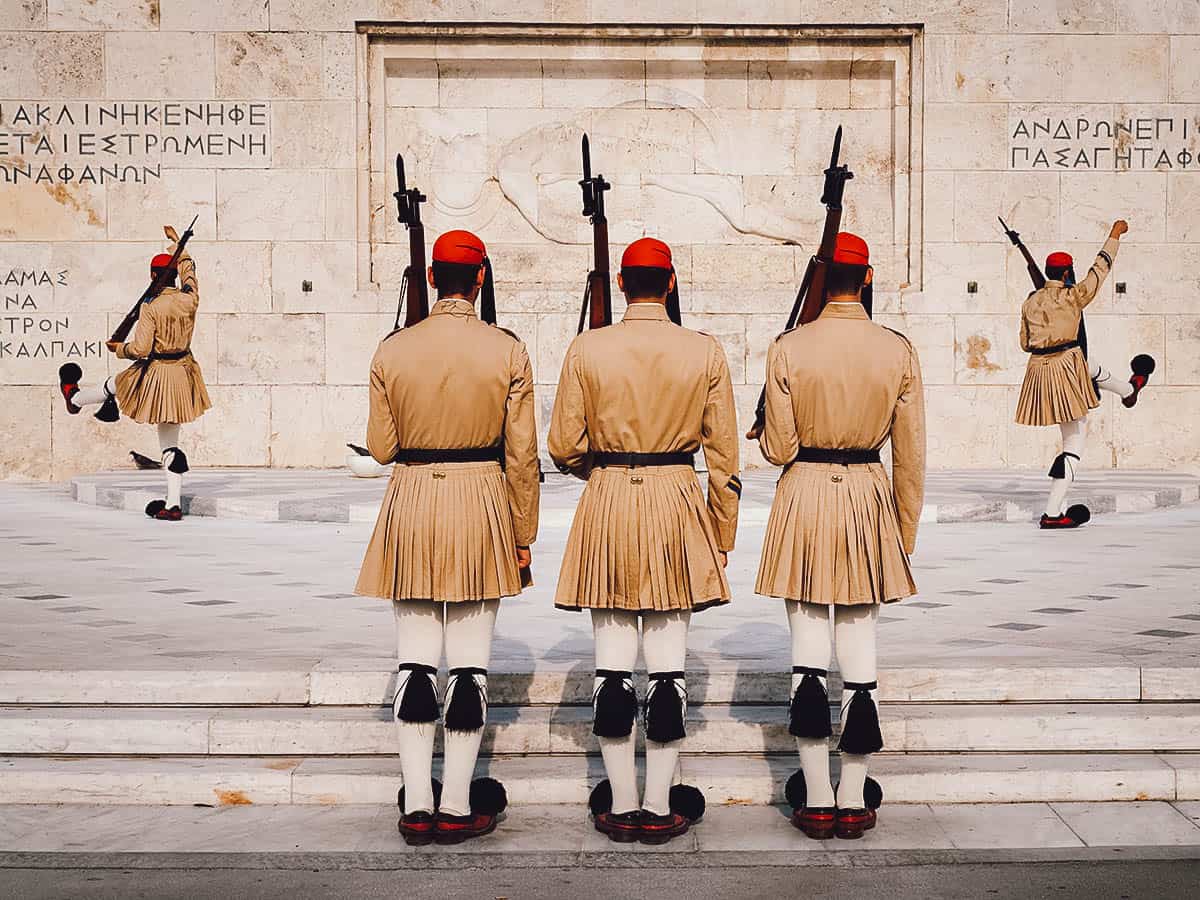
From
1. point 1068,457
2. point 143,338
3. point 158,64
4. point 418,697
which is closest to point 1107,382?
point 1068,457

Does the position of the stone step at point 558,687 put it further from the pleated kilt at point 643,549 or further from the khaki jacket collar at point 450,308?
the khaki jacket collar at point 450,308

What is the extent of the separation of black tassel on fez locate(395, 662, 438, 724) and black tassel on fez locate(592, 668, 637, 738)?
47cm

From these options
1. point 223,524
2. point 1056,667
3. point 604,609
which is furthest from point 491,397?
point 223,524

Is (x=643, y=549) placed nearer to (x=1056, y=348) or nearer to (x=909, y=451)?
(x=909, y=451)

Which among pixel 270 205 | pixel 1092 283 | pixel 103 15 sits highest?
pixel 103 15

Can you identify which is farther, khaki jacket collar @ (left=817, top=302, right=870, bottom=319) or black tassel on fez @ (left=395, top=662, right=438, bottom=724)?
khaki jacket collar @ (left=817, top=302, right=870, bottom=319)

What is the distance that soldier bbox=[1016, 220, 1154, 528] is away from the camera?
1028 centimetres

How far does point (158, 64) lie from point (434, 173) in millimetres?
2694

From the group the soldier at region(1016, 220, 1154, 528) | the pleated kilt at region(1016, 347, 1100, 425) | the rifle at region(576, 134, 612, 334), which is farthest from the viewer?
the pleated kilt at region(1016, 347, 1100, 425)

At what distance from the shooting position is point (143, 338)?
10.9 metres

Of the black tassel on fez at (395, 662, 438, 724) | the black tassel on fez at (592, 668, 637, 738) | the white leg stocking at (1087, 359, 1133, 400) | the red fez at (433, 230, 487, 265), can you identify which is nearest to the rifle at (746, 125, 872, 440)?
the black tassel on fez at (592, 668, 637, 738)

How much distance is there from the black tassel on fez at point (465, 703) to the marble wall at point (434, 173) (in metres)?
10.3

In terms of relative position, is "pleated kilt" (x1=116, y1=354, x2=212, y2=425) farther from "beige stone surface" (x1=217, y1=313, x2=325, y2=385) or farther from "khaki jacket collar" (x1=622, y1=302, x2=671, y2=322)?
"khaki jacket collar" (x1=622, y1=302, x2=671, y2=322)

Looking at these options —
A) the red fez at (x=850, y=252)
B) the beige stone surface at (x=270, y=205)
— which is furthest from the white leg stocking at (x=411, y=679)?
the beige stone surface at (x=270, y=205)
